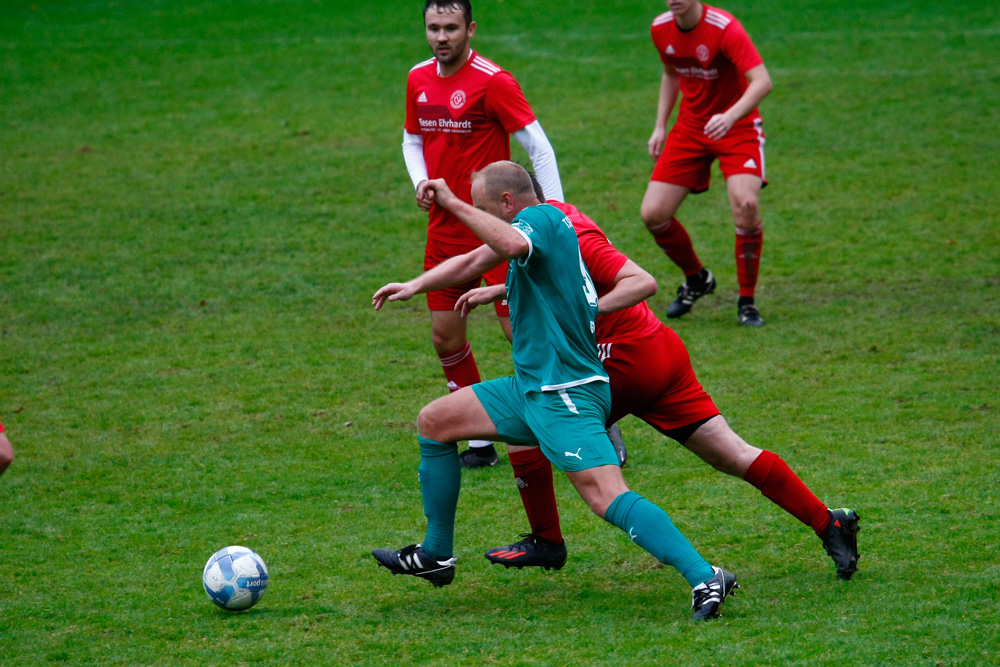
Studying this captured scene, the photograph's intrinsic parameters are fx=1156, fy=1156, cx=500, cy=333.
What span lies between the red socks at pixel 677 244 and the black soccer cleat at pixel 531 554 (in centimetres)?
467

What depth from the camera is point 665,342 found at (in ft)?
15.9

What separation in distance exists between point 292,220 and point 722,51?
5454 millimetres

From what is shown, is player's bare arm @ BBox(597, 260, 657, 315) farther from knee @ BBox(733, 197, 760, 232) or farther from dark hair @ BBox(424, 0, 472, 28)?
knee @ BBox(733, 197, 760, 232)

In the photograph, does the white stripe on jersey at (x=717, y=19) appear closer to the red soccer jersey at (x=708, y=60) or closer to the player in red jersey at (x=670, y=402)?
the red soccer jersey at (x=708, y=60)

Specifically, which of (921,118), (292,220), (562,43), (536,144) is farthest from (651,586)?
(562,43)

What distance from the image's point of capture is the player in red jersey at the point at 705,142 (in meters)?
8.81

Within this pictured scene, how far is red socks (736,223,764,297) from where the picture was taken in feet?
30.0

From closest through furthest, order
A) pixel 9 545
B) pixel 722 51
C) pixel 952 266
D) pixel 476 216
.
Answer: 1. pixel 476 216
2. pixel 9 545
3. pixel 722 51
4. pixel 952 266

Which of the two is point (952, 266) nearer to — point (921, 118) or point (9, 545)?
point (921, 118)

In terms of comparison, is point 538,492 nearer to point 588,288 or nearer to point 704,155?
point 588,288

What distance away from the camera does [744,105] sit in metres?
8.47

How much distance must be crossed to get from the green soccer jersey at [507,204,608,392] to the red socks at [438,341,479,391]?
2226mm

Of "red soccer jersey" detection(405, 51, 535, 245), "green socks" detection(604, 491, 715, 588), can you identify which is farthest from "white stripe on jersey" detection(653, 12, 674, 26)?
"green socks" detection(604, 491, 715, 588)

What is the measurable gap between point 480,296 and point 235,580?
5.01 ft
